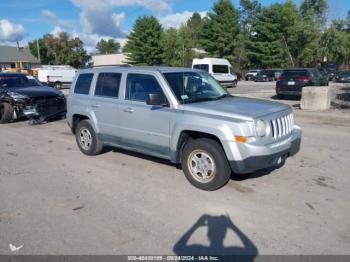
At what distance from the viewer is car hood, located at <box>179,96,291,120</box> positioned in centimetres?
486

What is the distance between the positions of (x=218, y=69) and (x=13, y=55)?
61.6 meters

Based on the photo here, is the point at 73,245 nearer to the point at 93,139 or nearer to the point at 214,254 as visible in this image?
the point at 214,254

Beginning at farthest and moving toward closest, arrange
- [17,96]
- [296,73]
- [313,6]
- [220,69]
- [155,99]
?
[313,6] → [220,69] → [296,73] → [17,96] → [155,99]

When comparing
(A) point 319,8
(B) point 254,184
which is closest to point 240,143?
(B) point 254,184

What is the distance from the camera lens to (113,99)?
6.41m

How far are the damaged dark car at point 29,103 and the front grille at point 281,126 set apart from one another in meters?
8.62

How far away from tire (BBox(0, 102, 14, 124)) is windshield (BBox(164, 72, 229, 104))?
25.9ft

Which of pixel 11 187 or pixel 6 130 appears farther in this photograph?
pixel 6 130

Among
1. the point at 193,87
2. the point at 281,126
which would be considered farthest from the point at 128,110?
the point at 281,126

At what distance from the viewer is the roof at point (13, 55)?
73438 millimetres

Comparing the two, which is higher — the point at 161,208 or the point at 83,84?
the point at 83,84

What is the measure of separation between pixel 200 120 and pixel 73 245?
7.89 ft

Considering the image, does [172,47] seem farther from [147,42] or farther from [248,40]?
[248,40]

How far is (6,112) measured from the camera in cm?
1159
